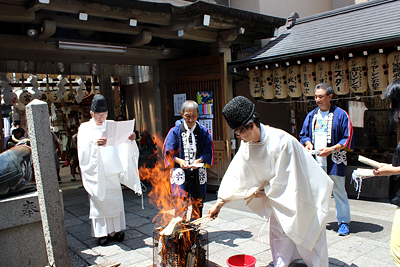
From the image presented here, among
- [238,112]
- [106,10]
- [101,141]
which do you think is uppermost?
[106,10]

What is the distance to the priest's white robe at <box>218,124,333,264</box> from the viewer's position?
3143 millimetres

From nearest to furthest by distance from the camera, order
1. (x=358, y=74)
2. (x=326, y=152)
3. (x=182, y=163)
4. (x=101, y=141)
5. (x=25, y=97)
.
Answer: (x=182, y=163) < (x=101, y=141) < (x=326, y=152) < (x=358, y=74) < (x=25, y=97)

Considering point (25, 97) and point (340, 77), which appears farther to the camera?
point (25, 97)

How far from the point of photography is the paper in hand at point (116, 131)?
198 inches

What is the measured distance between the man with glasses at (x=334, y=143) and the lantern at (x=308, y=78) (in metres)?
2.41

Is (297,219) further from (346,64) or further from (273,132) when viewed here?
(346,64)

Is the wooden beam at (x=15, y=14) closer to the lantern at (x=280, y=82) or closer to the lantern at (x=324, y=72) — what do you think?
the lantern at (x=280, y=82)

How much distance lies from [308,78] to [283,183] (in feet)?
17.1

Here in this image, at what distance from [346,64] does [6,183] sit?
685 centimetres

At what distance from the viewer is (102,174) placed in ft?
16.3

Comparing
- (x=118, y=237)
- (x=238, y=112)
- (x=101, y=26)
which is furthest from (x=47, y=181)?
(x=101, y=26)

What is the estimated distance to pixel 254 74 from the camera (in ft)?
28.3

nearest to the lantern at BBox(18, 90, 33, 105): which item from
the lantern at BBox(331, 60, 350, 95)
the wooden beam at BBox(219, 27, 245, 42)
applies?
the wooden beam at BBox(219, 27, 245, 42)

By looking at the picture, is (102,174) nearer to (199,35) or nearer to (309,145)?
(309,145)
